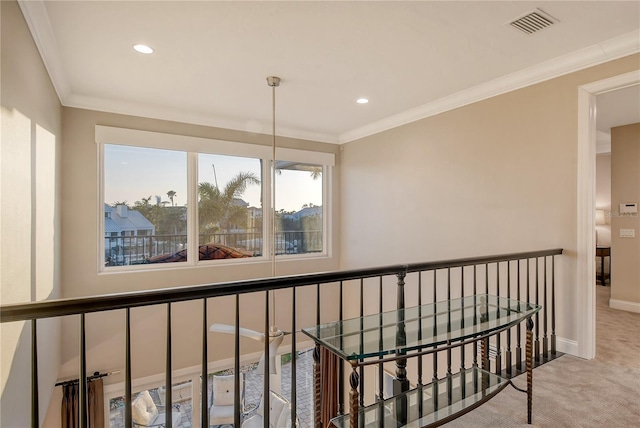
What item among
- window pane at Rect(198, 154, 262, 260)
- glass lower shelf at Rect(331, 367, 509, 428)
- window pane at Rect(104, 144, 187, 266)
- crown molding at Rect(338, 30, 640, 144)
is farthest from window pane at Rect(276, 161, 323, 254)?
glass lower shelf at Rect(331, 367, 509, 428)

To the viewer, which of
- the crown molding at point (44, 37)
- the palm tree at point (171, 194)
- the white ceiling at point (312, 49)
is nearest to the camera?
the crown molding at point (44, 37)

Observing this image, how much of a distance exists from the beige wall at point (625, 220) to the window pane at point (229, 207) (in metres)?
5.07

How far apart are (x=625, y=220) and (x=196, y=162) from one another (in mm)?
5964

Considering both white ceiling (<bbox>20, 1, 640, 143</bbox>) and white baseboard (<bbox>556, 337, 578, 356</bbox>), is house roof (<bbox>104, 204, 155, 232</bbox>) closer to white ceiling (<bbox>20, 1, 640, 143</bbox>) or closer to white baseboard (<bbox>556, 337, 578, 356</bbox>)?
white ceiling (<bbox>20, 1, 640, 143</bbox>)

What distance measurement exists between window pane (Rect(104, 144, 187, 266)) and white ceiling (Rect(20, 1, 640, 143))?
2.13 feet

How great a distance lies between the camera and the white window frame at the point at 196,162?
4008mm

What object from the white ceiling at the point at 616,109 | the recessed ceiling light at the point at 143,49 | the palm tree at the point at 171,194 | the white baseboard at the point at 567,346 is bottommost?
the white baseboard at the point at 567,346

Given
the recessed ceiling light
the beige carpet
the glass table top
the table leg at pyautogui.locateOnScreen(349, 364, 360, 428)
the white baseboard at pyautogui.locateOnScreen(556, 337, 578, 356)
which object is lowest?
the beige carpet

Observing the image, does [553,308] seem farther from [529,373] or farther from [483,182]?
[483,182]

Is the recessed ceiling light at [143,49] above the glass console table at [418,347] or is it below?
above

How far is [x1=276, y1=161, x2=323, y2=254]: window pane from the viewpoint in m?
5.32

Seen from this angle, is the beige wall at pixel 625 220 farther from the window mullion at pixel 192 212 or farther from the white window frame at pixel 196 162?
the window mullion at pixel 192 212

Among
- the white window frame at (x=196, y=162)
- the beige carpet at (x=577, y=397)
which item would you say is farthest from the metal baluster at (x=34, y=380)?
the white window frame at (x=196, y=162)

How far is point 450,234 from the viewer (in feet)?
12.8
